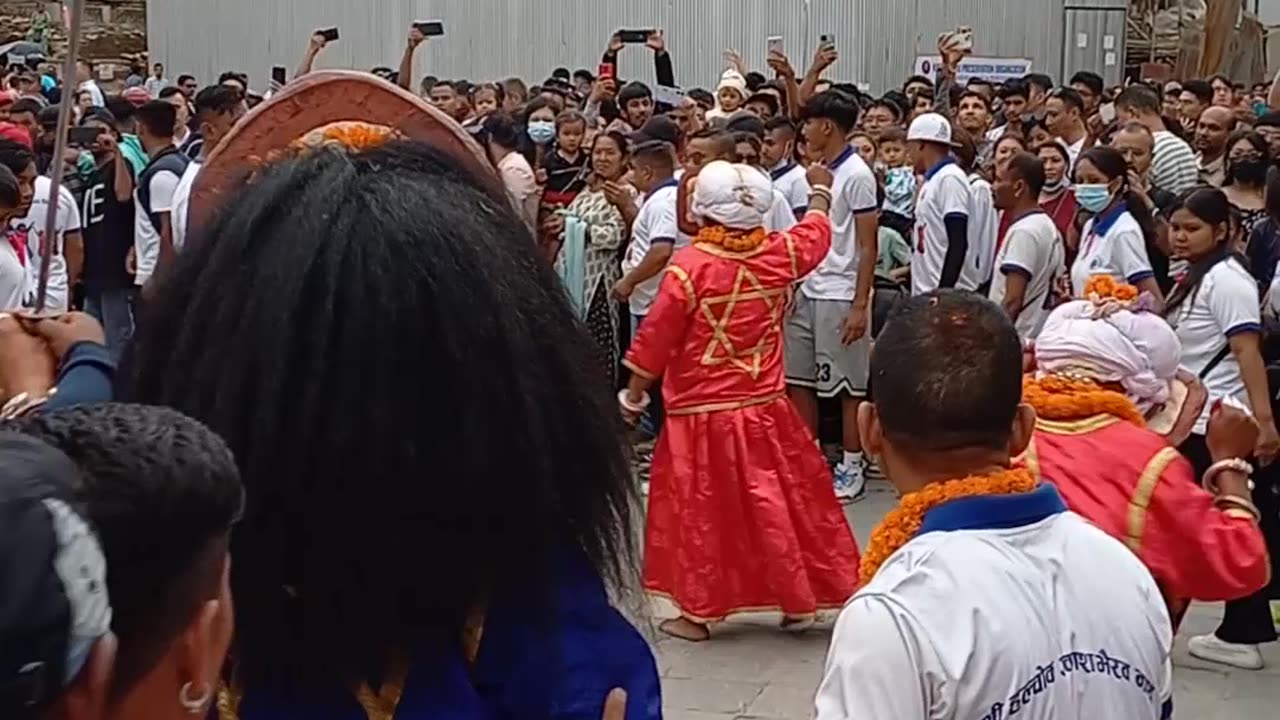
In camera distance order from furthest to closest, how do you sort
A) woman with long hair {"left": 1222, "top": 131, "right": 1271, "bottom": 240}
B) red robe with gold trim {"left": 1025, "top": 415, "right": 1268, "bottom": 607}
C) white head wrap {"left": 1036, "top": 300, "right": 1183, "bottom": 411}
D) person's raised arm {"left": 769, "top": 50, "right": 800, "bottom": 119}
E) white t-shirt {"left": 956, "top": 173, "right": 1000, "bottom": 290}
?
person's raised arm {"left": 769, "top": 50, "right": 800, "bottom": 119} < white t-shirt {"left": 956, "top": 173, "right": 1000, "bottom": 290} < woman with long hair {"left": 1222, "top": 131, "right": 1271, "bottom": 240} < white head wrap {"left": 1036, "top": 300, "right": 1183, "bottom": 411} < red robe with gold trim {"left": 1025, "top": 415, "right": 1268, "bottom": 607}

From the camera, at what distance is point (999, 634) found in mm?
2471

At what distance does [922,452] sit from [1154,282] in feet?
15.6

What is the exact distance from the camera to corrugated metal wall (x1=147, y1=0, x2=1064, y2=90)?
20.8 meters

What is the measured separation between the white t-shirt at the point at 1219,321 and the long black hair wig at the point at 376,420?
448 cm

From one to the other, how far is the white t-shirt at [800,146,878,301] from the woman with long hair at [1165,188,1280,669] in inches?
91.1

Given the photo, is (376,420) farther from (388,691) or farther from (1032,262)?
(1032,262)

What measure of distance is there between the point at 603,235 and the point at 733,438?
3217 millimetres

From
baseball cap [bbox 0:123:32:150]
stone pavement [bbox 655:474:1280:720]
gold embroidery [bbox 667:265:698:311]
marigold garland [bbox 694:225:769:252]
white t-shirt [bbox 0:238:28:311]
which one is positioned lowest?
stone pavement [bbox 655:474:1280:720]

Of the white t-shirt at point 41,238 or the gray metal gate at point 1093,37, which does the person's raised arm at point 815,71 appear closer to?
the white t-shirt at point 41,238

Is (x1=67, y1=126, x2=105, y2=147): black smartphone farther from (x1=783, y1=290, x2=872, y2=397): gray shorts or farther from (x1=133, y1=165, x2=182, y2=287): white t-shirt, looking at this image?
(x1=783, y1=290, x2=872, y2=397): gray shorts

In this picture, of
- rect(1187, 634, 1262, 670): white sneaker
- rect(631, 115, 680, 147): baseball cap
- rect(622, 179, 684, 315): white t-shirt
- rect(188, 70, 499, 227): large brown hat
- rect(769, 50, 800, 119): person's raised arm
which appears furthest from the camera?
rect(769, 50, 800, 119): person's raised arm

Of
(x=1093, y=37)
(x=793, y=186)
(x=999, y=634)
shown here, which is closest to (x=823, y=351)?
(x=793, y=186)

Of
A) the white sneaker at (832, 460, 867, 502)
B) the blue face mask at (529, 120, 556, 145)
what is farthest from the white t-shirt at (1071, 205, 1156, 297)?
the blue face mask at (529, 120, 556, 145)

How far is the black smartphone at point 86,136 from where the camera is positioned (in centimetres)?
1069
